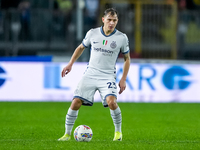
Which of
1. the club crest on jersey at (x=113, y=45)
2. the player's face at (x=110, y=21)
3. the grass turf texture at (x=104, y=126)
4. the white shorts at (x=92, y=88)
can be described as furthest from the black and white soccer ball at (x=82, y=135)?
the player's face at (x=110, y=21)

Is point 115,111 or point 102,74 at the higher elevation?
point 102,74

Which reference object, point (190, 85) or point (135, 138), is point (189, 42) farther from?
point (135, 138)

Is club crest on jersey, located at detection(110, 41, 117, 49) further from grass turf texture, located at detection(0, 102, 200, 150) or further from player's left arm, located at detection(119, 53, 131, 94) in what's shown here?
grass turf texture, located at detection(0, 102, 200, 150)

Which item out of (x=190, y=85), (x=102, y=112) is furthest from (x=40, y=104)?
(x=190, y=85)

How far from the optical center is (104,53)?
23.4 feet

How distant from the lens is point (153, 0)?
15.8 meters

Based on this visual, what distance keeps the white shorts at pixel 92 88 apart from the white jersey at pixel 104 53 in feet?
0.24

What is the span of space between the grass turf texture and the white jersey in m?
0.97

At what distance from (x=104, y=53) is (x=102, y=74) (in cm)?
30

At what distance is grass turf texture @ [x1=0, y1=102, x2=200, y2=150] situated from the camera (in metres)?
6.72

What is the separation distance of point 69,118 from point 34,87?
6.80m

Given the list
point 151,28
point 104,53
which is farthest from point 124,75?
point 151,28

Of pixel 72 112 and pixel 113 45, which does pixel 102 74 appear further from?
pixel 72 112

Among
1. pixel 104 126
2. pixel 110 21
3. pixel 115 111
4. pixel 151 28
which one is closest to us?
pixel 110 21
